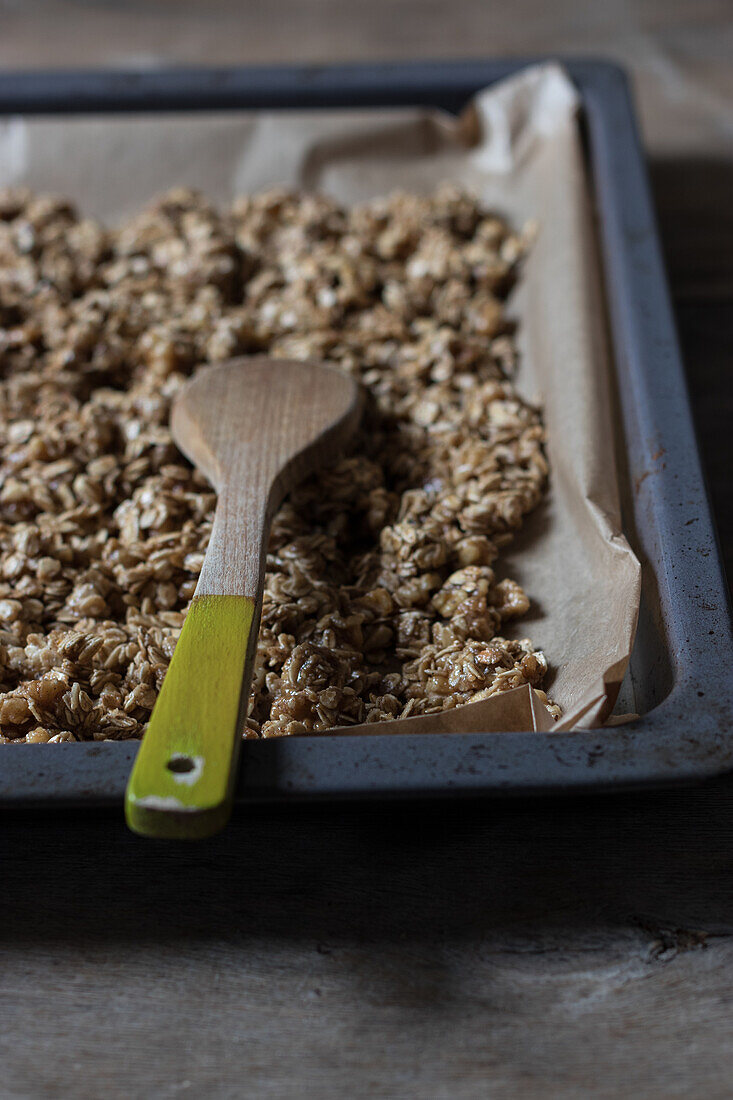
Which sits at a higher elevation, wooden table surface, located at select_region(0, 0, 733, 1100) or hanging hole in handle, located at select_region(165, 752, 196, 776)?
hanging hole in handle, located at select_region(165, 752, 196, 776)

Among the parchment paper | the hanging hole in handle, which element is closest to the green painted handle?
the hanging hole in handle

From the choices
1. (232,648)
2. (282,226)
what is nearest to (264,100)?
(282,226)

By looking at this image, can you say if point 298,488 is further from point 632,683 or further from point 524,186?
point 524,186

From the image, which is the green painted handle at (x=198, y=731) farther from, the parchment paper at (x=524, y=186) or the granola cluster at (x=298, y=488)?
the parchment paper at (x=524, y=186)

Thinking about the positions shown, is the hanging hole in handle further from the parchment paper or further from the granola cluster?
the parchment paper

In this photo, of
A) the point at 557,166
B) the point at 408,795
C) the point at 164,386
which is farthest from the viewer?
the point at 557,166

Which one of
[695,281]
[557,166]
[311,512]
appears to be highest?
[557,166]

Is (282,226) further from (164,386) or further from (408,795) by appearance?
(408,795)
